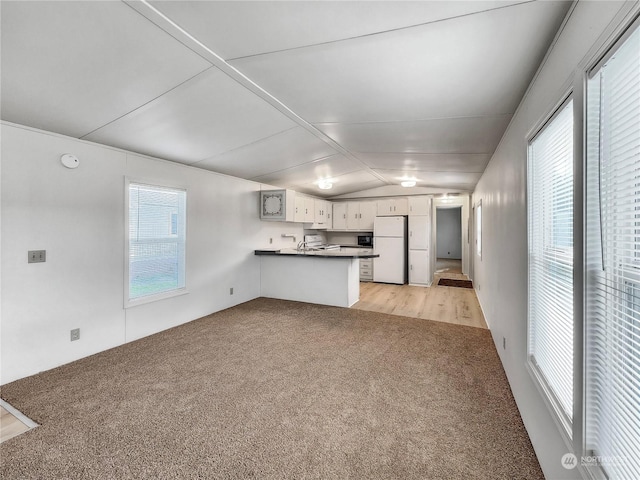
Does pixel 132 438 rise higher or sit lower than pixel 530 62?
lower

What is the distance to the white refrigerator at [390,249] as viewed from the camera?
263 inches

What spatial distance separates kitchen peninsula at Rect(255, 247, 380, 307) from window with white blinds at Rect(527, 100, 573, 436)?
296cm

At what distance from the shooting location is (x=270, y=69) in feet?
6.33

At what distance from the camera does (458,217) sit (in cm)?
1139

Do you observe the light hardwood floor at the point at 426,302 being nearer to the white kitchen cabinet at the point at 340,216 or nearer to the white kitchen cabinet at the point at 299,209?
the white kitchen cabinet at the point at 340,216

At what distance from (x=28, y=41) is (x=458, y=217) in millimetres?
12189

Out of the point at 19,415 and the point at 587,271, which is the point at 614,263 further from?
the point at 19,415

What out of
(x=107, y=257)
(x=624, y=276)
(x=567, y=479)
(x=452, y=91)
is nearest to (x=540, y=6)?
(x=452, y=91)

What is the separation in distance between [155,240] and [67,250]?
37.2 inches

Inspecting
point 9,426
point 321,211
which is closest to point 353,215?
point 321,211

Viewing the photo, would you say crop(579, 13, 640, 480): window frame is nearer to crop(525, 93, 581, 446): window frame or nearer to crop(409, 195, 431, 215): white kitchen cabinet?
crop(525, 93, 581, 446): window frame

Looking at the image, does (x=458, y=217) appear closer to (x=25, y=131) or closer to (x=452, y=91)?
(x=452, y=91)

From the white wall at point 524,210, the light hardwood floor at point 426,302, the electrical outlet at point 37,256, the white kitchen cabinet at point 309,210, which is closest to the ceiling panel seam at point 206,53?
the white wall at point 524,210

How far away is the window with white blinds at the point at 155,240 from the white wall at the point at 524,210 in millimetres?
3853
